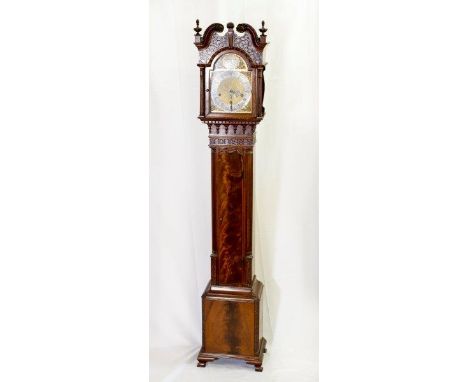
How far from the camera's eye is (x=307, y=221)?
3.06 metres

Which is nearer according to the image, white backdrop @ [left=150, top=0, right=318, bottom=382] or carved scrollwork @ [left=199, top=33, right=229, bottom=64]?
carved scrollwork @ [left=199, top=33, right=229, bottom=64]

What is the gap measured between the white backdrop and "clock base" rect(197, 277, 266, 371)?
0.18m

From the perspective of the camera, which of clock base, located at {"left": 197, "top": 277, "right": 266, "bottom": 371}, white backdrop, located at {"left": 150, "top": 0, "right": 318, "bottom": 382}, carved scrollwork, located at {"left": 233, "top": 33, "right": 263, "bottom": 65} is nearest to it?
carved scrollwork, located at {"left": 233, "top": 33, "right": 263, "bottom": 65}

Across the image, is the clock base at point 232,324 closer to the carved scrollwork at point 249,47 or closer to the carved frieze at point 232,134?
the carved frieze at point 232,134

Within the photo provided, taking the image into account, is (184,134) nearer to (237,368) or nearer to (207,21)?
(207,21)

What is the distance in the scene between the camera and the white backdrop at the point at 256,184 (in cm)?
296

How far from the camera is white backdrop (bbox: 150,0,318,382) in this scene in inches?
117

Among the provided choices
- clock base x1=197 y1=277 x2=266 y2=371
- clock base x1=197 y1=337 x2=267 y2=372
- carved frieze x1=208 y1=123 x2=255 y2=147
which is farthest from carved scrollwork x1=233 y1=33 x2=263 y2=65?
clock base x1=197 y1=337 x2=267 y2=372

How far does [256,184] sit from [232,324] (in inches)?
31.2

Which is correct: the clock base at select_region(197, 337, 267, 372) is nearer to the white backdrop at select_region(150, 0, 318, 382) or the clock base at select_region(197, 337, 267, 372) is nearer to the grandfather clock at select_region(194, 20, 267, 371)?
the grandfather clock at select_region(194, 20, 267, 371)

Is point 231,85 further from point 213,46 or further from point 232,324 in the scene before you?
point 232,324

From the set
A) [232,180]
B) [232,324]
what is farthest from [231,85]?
[232,324]

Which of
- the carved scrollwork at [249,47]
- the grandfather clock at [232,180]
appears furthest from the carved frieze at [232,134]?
the carved scrollwork at [249,47]
